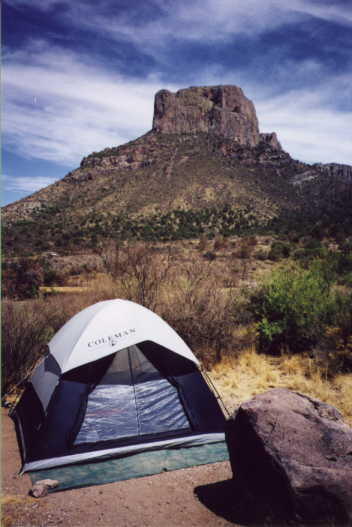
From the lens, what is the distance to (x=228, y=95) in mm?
114125

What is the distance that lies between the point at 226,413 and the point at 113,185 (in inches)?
2563

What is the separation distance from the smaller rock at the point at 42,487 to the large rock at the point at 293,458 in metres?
2.07

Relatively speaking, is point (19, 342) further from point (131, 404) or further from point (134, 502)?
point (134, 502)

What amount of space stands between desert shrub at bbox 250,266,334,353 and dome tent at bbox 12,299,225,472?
155 inches

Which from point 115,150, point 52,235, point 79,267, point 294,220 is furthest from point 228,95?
point 79,267

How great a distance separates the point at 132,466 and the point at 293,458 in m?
2.21

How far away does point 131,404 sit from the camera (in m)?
5.41

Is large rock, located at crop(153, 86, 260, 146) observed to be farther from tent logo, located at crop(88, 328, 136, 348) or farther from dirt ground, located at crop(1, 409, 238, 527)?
dirt ground, located at crop(1, 409, 238, 527)

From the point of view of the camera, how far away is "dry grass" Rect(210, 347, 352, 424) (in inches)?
264

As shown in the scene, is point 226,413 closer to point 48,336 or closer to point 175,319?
point 175,319

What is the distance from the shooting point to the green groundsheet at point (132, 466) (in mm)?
4512

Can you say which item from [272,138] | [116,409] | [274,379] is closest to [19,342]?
[116,409]

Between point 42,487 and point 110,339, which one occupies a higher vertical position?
point 110,339

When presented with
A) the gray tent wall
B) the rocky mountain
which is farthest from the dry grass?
the rocky mountain
